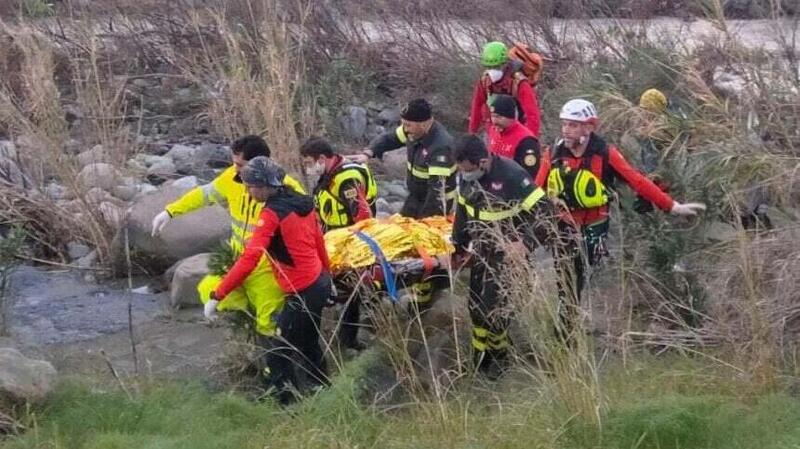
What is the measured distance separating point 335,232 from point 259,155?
2.30 ft

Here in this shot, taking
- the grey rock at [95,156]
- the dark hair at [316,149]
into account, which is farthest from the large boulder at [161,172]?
the dark hair at [316,149]

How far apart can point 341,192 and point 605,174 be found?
176cm

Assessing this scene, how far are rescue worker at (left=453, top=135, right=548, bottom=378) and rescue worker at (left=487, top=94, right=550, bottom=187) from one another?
1.01m

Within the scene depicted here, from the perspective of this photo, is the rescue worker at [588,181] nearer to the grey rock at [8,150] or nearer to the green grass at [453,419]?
the green grass at [453,419]

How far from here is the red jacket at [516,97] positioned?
9.84m

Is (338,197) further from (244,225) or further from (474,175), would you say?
(474,175)

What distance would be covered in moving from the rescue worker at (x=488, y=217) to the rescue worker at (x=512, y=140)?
101 centimetres

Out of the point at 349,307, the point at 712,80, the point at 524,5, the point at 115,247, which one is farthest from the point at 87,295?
the point at 524,5

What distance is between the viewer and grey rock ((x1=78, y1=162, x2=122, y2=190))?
11.4 m

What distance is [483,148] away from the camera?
7.34m

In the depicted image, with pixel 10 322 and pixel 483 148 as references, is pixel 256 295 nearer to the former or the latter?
pixel 483 148

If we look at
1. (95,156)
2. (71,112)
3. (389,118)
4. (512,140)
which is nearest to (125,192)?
(95,156)

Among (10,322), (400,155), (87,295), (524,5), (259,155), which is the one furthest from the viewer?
(524,5)

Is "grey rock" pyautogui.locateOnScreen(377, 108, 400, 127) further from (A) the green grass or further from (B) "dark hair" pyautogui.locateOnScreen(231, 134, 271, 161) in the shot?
(A) the green grass
